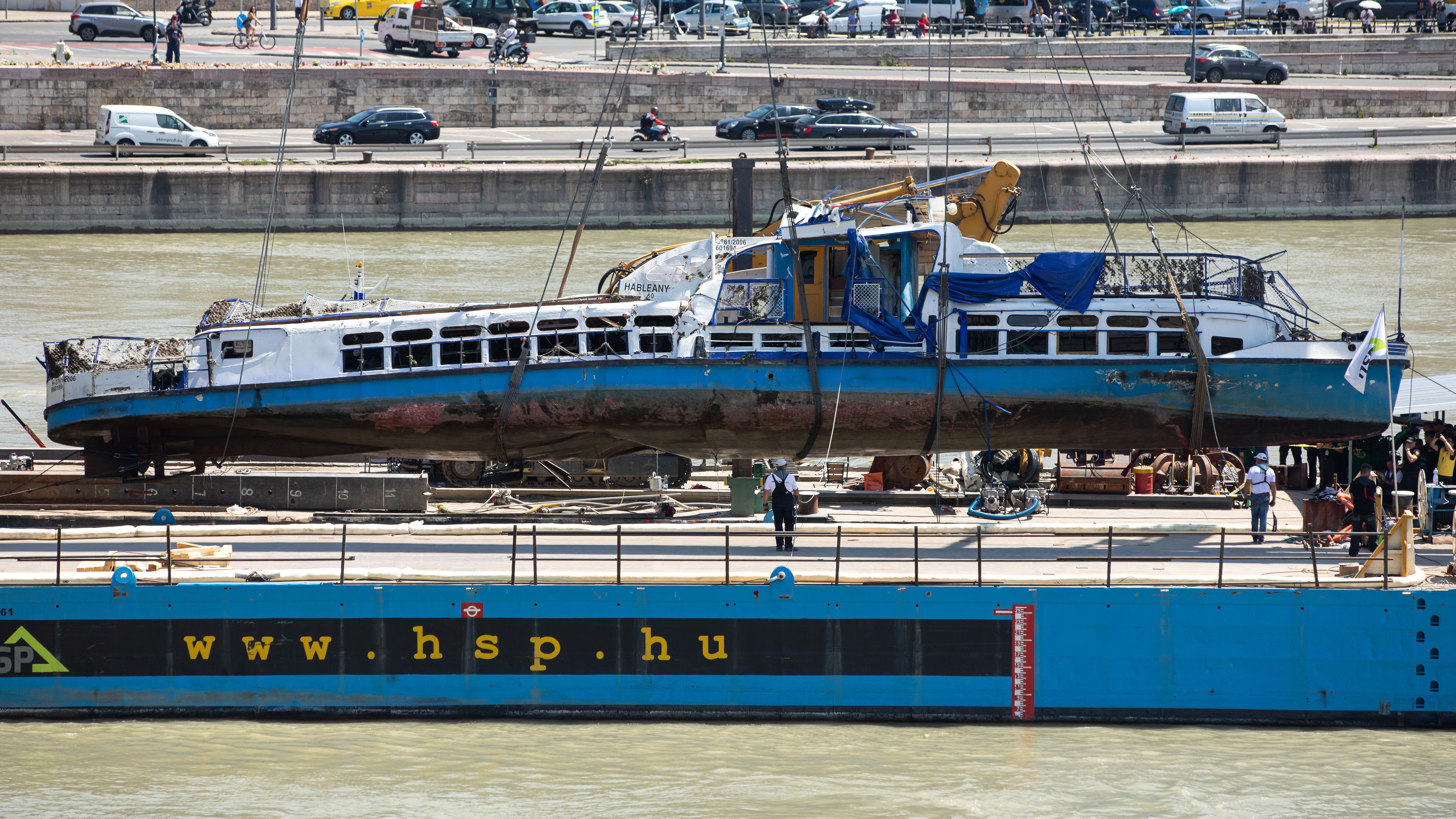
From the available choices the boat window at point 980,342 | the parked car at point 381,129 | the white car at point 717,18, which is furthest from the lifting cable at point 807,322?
the white car at point 717,18

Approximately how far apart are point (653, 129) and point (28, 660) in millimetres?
40367

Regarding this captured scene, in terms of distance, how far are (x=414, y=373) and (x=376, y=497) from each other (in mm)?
1958

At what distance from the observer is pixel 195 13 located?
235ft

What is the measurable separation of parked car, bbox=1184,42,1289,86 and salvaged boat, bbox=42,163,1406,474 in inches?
1689

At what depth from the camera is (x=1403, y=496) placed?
18188 mm

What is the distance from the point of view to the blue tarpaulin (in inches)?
855

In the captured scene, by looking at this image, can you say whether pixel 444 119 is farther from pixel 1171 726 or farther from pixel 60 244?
pixel 1171 726

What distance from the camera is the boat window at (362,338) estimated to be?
22781 millimetres

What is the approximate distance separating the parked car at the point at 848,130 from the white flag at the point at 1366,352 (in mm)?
33393

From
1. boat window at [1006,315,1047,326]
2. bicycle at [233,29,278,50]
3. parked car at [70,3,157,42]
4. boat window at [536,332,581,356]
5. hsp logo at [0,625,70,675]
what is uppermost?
parked car at [70,3,157,42]

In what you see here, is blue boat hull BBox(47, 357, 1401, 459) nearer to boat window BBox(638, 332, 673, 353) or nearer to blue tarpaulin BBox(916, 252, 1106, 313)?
boat window BBox(638, 332, 673, 353)

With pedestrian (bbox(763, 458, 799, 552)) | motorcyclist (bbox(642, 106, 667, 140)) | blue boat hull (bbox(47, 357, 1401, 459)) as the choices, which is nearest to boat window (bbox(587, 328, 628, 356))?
blue boat hull (bbox(47, 357, 1401, 459))

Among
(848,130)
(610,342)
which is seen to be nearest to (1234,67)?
(848,130)

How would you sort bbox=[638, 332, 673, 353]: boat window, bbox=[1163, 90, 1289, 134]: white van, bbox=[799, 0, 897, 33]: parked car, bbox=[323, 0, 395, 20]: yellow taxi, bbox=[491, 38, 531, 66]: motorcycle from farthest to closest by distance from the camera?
bbox=[323, 0, 395, 20]: yellow taxi
bbox=[799, 0, 897, 33]: parked car
bbox=[491, 38, 531, 66]: motorcycle
bbox=[1163, 90, 1289, 134]: white van
bbox=[638, 332, 673, 353]: boat window
